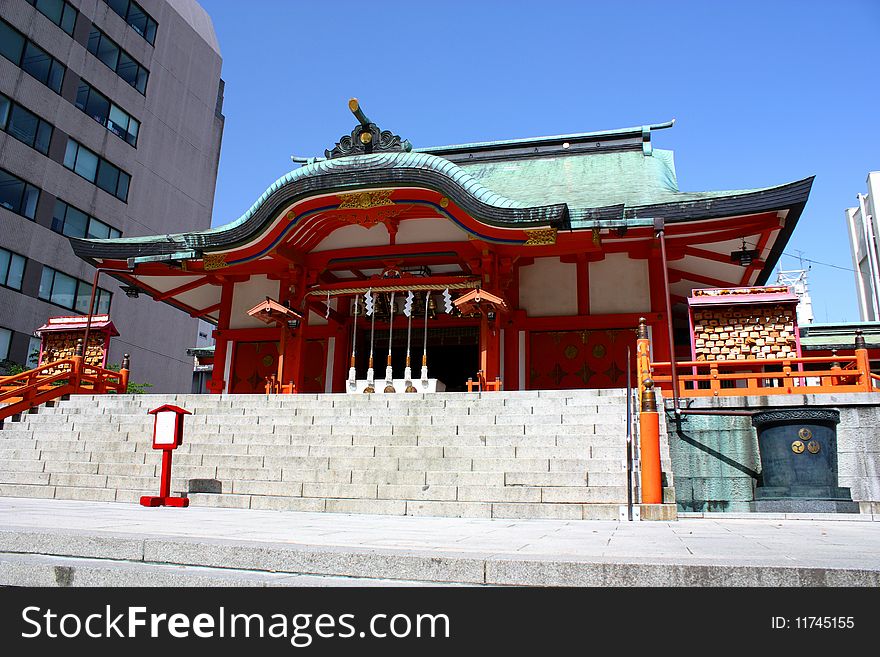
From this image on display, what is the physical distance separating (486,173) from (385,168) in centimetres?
650

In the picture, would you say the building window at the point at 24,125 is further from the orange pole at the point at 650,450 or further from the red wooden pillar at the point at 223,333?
the orange pole at the point at 650,450

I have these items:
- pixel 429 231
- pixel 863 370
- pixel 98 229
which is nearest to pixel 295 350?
pixel 429 231

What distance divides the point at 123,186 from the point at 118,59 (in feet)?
19.2

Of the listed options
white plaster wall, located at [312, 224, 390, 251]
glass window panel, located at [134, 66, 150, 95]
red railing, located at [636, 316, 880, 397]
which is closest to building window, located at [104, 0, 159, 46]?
glass window panel, located at [134, 66, 150, 95]

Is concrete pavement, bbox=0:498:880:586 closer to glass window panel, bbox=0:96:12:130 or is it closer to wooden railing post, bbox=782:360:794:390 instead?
wooden railing post, bbox=782:360:794:390

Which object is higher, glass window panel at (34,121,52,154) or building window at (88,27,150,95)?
building window at (88,27,150,95)

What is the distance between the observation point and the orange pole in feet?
26.2

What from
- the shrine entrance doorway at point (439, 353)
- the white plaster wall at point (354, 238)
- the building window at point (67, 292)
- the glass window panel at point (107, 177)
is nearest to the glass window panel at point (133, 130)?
the glass window panel at point (107, 177)

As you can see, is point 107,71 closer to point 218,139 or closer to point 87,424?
point 218,139

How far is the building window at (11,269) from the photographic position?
79.9 ft

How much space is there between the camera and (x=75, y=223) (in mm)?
27609

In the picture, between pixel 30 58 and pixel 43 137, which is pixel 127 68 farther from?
pixel 43 137

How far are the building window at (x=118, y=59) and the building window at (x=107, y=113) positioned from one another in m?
1.66

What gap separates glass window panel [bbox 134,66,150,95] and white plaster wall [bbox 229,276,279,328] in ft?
61.8
